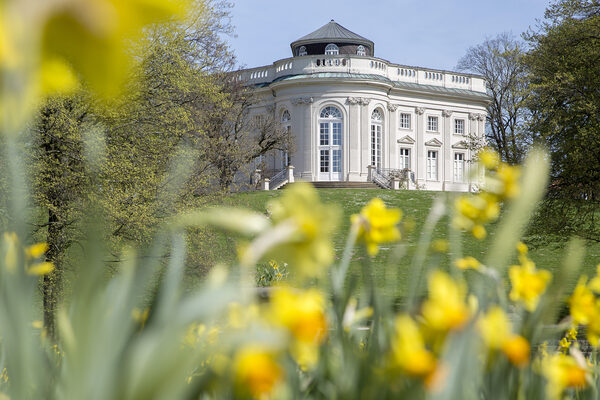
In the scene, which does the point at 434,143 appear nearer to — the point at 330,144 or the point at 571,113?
the point at 330,144

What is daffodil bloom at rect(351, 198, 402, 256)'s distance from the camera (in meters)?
1.06

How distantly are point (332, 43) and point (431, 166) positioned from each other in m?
10.8

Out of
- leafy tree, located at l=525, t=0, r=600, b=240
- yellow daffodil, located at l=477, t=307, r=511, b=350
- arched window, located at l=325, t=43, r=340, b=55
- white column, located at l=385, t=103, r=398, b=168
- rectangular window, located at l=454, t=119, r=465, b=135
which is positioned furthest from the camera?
rectangular window, located at l=454, t=119, r=465, b=135

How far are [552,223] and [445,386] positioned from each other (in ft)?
37.9

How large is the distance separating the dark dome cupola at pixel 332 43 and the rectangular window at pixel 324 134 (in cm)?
686

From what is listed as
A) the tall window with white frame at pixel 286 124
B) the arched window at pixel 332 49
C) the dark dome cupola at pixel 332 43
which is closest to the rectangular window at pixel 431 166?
the dark dome cupola at pixel 332 43

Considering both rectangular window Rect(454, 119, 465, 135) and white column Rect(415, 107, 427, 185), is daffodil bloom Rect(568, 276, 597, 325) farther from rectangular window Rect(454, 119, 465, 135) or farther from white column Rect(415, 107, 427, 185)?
rectangular window Rect(454, 119, 465, 135)

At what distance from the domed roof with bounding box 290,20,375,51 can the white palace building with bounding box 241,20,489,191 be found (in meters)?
0.07

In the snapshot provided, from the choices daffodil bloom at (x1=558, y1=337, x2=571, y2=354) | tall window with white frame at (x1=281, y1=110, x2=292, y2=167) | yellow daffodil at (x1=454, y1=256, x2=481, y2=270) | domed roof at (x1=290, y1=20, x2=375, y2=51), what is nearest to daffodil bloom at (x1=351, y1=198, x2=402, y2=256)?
yellow daffodil at (x1=454, y1=256, x2=481, y2=270)

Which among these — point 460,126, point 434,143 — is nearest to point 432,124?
point 434,143

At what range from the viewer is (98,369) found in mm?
712

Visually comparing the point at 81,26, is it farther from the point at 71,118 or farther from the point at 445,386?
the point at 71,118

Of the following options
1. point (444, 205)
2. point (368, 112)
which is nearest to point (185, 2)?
point (444, 205)

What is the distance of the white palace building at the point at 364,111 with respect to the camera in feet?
121
